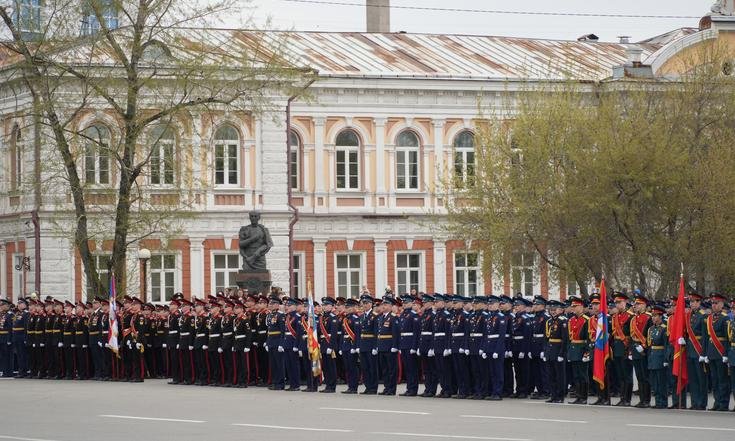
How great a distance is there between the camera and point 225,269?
5184 cm

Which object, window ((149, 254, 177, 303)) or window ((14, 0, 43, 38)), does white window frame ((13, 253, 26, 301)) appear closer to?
window ((149, 254, 177, 303))

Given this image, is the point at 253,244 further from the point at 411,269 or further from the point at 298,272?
the point at 411,269

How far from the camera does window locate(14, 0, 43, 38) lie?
38.2 m

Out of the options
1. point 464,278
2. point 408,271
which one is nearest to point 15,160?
point 408,271

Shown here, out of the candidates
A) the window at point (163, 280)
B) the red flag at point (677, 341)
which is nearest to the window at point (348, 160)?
the window at point (163, 280)

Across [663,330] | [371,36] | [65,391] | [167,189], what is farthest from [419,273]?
[663,330]

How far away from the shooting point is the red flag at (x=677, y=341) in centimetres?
2352

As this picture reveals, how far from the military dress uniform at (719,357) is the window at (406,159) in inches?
1223

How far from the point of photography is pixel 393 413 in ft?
75.3

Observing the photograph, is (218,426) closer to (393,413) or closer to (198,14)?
(393,413)

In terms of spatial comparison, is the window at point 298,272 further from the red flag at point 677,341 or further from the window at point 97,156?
the red flag at point 677,341

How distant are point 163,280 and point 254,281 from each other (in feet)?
43.7

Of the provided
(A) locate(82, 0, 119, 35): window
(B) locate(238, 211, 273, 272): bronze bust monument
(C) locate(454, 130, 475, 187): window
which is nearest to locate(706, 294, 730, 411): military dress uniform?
(B) locate(238, 211, 273, 272): bronze bust monument

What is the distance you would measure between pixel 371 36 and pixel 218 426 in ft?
125
